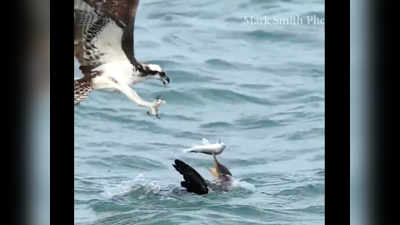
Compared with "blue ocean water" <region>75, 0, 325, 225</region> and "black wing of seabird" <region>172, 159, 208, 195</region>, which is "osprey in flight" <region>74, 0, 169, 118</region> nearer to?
"blue ocean water" <region>75, 0, 325, 225</region>

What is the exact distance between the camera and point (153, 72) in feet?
9.53

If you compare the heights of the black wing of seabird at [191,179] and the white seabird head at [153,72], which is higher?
the white seabird head at [153,72]

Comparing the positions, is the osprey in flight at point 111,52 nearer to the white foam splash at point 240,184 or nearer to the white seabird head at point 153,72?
the white seabird head at point 153,72

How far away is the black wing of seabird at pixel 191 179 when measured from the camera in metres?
2.90

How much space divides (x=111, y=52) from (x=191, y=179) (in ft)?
1.81

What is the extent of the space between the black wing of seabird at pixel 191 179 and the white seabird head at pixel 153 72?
1.00ft

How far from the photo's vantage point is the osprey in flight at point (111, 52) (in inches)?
113

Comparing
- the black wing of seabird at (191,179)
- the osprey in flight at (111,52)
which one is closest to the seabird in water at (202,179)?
the black wing of seabird at (191,179)

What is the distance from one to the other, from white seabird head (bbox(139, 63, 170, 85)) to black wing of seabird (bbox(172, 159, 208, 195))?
0.31m

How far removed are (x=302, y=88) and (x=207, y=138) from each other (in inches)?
15.9

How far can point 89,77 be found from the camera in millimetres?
2879

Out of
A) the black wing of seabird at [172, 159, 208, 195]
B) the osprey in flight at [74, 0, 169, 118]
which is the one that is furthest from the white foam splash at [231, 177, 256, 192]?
the osprey in flight at [74, 0, 169, 118]
